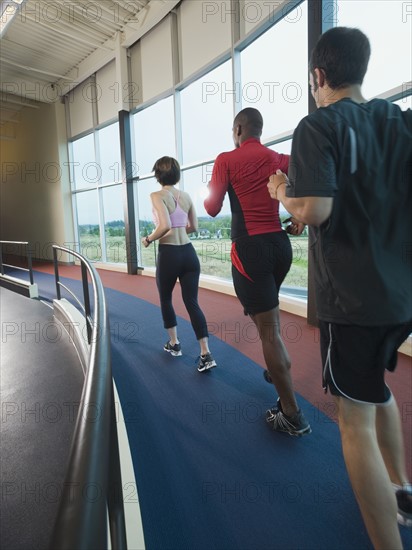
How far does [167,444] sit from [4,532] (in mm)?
768

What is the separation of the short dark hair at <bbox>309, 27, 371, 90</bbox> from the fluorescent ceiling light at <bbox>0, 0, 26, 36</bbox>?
229 inches

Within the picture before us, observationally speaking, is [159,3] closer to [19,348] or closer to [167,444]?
[19,348]

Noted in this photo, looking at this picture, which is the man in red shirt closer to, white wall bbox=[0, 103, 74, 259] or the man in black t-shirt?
the man in black t-shirt

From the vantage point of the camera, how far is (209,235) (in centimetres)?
568

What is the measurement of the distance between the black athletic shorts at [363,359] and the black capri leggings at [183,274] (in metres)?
1.54

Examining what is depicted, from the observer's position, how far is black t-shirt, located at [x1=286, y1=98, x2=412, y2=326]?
2.77 feet

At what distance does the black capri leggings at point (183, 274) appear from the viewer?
2395 millimetres

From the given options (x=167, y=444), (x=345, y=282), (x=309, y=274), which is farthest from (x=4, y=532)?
(x=309, y=274)

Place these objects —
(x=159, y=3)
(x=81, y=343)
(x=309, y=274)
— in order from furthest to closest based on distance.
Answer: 1. (x=159, y=3)
2. (x=309, y=274)
3. (x=81, y=343)

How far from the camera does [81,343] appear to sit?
9.51 feet

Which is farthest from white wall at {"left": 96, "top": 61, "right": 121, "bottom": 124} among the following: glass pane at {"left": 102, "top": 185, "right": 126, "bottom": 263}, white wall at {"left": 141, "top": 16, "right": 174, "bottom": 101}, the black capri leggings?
the black capri leggings

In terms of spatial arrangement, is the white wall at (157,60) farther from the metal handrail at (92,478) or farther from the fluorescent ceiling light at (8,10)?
the metal handrail at (92,478)

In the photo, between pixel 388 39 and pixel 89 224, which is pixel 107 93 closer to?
pixel 89 224

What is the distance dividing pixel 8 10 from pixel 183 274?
18.4 ft
